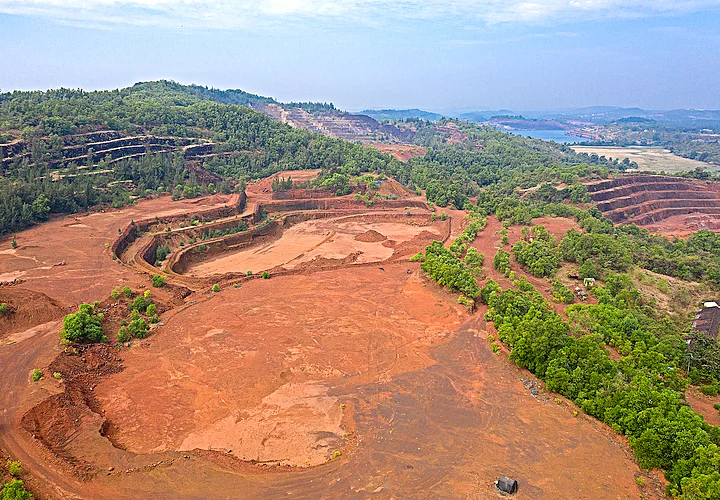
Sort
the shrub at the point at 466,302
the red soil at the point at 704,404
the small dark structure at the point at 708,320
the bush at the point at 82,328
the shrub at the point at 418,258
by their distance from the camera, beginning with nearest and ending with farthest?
the red soil at the point at 704,404 → the bush at the point at 82,328 → the small dark structure at the point at 708,320 → the shrub at the point at 466,302 → the shrub at the point at 418,258

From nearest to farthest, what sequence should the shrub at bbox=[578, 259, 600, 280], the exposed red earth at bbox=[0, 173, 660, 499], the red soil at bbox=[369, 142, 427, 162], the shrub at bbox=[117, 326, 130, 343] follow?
1. the exposed red earth at bbox=[0, 173, 660, 499]
2. the shrub at bbox=[117, 326, 130, 343]
3. the shrub at bbox=[578, 259, 600, 280]
4. the red soil at bbox=[369, 142, 427, 162]

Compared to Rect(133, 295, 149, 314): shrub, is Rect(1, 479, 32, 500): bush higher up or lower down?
higher up

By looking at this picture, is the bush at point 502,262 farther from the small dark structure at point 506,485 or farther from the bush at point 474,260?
the small dark structure at point 506,485

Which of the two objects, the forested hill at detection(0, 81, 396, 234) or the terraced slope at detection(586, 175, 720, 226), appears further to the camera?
the terraced slope at detection(586, 175, 720, 226)

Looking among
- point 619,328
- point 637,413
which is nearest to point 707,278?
point 619,328

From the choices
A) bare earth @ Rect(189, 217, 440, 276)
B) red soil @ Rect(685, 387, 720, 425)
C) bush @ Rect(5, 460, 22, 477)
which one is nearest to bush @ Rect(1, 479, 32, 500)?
bush @ Rect(5, 460, 22, 477)

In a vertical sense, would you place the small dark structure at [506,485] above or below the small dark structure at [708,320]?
below

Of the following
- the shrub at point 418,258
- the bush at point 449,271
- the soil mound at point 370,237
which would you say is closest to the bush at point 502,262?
the bush at point 449,271

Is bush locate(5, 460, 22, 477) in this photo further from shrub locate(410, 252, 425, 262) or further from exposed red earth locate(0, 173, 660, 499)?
shrub locate(410, 252, 425, 262)
